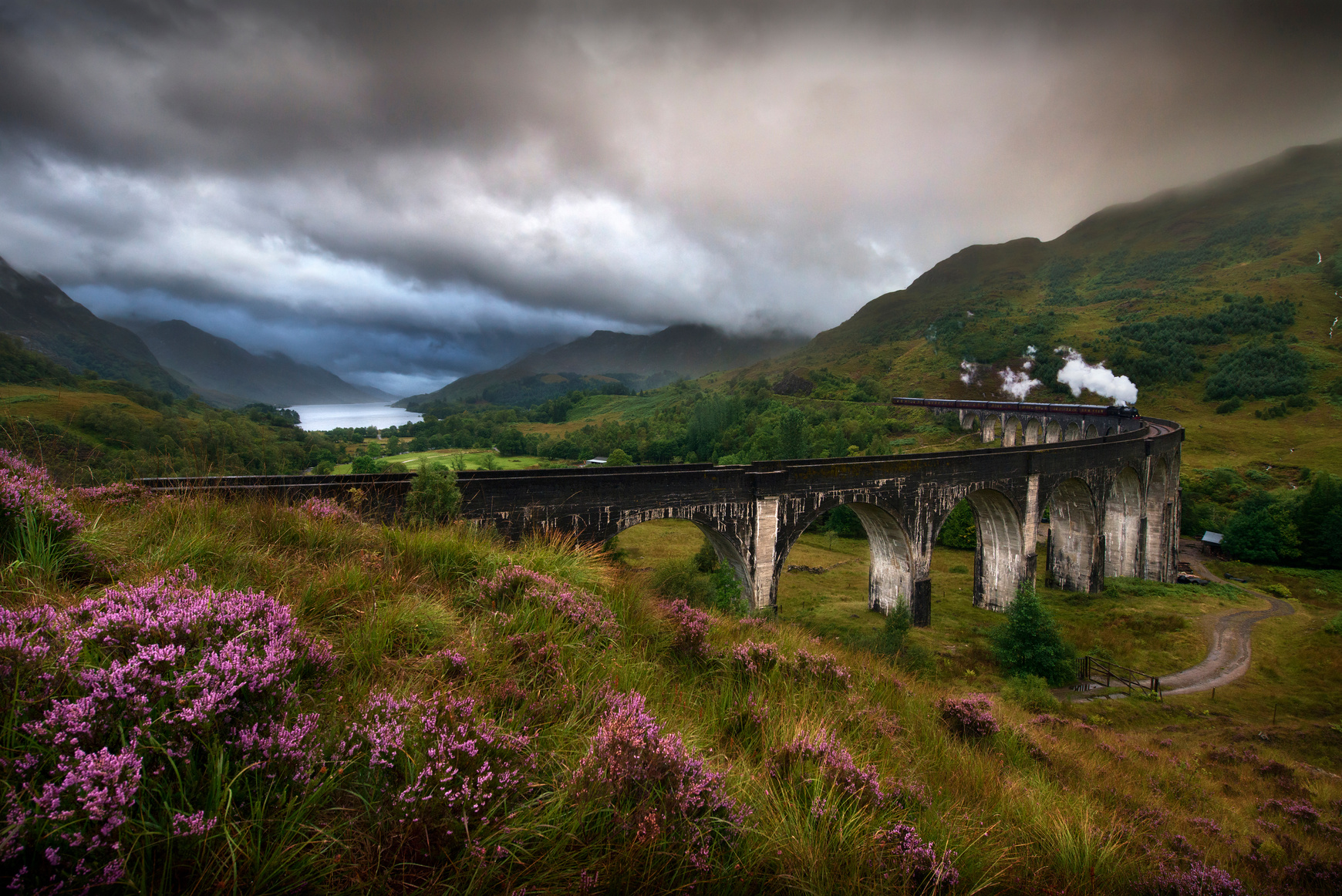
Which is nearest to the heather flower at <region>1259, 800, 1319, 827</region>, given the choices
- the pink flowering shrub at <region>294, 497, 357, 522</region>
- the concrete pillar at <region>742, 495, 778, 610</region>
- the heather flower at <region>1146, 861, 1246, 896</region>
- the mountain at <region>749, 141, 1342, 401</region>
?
the heather flower at <region>1146, 861, 1246, 896</region>

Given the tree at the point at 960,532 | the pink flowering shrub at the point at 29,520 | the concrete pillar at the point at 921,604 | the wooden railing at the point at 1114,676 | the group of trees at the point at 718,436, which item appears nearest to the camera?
the pink flowering shrub at the point at 29,520

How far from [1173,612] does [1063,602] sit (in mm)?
4838

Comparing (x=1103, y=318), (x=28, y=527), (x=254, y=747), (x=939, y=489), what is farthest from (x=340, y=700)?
(x=1103, y=318)

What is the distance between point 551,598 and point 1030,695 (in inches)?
699

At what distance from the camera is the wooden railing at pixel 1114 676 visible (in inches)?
841

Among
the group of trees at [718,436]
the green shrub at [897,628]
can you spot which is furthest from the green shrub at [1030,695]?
the group of trees at [718,436]

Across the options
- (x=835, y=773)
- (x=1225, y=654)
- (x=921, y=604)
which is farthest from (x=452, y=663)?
(x=1225, y=654)

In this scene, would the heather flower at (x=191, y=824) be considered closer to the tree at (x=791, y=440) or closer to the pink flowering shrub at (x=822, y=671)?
the pink flowering shrub at (x=822, y=671)

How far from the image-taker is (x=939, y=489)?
24.3 meters

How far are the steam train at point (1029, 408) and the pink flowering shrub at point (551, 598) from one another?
6944 centimetres

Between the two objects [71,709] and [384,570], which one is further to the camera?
[384,570]

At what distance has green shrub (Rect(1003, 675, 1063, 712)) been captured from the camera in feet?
50.9

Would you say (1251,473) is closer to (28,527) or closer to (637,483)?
(637,483)

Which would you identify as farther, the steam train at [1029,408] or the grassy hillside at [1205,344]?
the grassy hillside at [1205,344]
